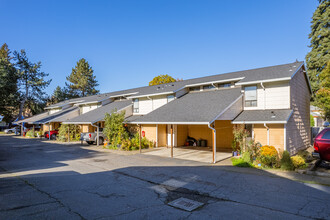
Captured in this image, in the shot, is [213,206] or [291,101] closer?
[213,206]

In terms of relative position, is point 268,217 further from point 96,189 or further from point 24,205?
point 24,205

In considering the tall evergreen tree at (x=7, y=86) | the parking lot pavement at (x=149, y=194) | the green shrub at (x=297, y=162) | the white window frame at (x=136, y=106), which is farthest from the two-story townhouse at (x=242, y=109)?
the tall evergreen tree at (x=7, y=86)

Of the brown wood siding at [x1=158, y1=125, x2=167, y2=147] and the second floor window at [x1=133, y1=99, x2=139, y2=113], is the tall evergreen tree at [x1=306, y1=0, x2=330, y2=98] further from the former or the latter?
the second floor window at [x1=133, y1=99, x2=139, y2=113]

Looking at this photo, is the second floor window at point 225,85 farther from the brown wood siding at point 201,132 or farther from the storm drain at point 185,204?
the storm drain at point 185,204

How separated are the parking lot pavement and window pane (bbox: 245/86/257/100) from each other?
6928mm

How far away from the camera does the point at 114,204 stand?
6258 mm

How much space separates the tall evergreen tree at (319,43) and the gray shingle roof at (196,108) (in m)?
21.3

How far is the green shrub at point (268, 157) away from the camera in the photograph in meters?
11.3

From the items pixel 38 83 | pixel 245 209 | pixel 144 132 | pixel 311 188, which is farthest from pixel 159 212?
pixel 38 83

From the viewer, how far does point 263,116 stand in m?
13.4

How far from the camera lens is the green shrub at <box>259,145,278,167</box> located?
445 inches

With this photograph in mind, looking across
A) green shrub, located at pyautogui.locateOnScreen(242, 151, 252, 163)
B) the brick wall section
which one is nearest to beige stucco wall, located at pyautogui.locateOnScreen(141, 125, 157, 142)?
green shrub, located at pyautogui.locateOnScreen(242, 151, 252, 163)

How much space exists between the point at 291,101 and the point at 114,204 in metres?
13.4

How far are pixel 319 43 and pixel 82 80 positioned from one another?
55.0 meters
